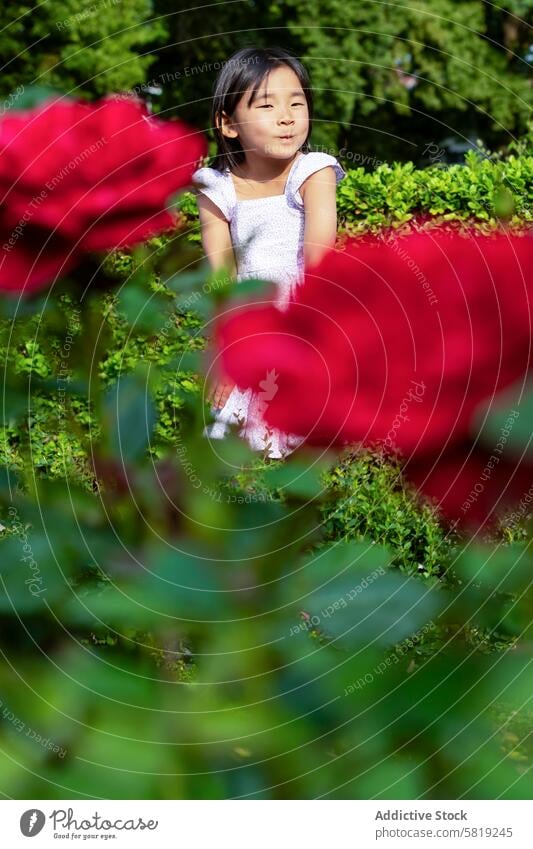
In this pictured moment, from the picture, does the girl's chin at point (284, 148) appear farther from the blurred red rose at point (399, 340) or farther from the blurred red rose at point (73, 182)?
the blurred red rose at point (399, 340)

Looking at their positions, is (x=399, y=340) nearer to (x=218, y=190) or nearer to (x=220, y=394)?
(x=220, y=394)

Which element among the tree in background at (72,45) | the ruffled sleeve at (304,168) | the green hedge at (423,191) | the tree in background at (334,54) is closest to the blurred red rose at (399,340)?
the ruffled sleeve at (304,168)

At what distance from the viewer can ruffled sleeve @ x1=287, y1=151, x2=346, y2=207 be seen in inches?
39.3

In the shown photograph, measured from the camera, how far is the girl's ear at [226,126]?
0.91 metres

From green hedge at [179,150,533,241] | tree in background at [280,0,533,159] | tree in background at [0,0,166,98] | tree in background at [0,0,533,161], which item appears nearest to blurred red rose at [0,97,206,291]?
green hedge at [179,150,533,241]

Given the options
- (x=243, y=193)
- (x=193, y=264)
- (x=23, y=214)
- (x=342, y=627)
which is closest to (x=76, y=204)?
(x=23, y=214)

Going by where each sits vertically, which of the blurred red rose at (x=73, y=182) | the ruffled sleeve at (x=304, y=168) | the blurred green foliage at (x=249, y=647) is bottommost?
the blurred green foliage at (x=249, y=647)

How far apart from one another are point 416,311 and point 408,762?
7.5 inches

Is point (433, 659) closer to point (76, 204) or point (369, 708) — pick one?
point (369, 708)

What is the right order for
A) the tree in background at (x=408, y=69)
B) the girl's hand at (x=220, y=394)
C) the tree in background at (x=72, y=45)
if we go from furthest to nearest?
the tree in background at (x=408, y=69)
the tree in background at (x=72, y=45)
the girl's hand at (x=220, y=394)

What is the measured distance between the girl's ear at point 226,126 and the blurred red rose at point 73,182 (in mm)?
307

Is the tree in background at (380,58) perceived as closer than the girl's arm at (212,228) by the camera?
No

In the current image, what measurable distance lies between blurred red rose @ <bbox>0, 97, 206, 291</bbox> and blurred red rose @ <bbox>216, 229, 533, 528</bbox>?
163 mm

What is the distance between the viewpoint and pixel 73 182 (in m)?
0.54
